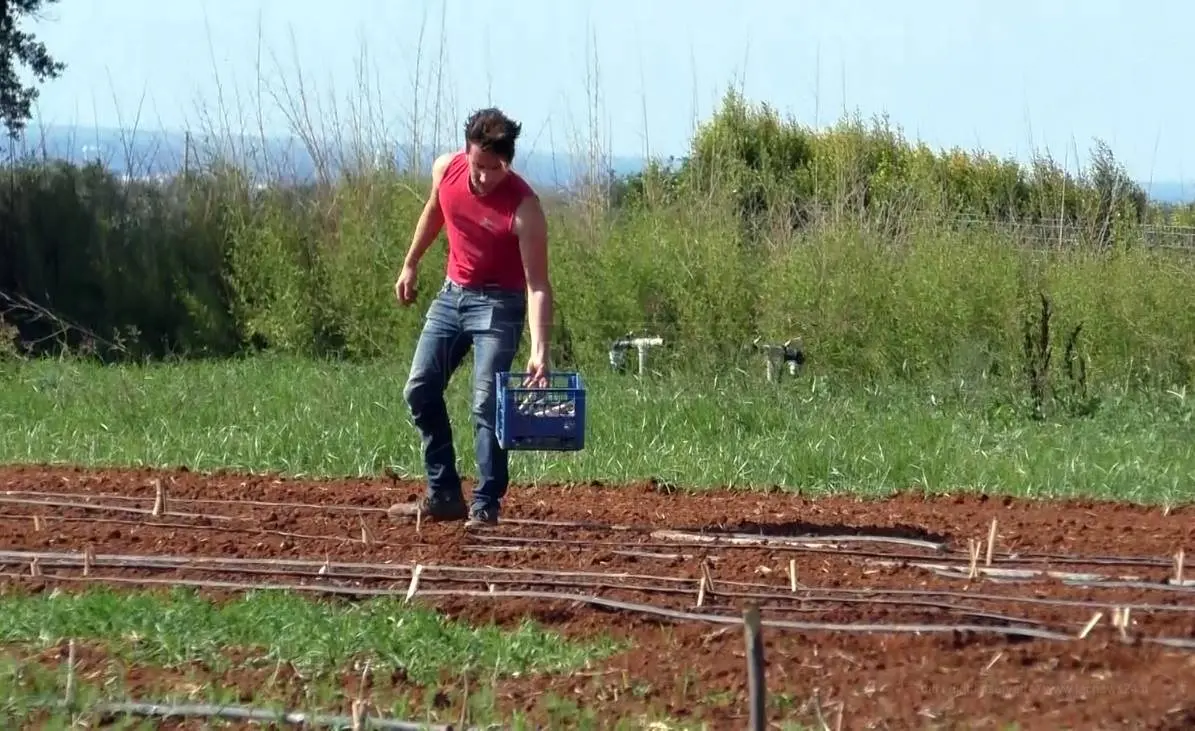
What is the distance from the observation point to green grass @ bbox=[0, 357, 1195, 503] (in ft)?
26.5

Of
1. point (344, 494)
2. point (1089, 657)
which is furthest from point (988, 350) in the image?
point (1089, 657)

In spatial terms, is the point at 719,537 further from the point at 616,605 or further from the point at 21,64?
the point at 21,64

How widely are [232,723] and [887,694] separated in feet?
5.47

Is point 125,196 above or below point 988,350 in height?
above

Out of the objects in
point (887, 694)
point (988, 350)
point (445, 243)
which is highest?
point (445, 243)

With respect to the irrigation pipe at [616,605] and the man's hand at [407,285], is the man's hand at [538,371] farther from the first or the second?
the irrigation pipe at [616,605]

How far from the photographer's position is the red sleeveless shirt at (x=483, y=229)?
6.15 meters

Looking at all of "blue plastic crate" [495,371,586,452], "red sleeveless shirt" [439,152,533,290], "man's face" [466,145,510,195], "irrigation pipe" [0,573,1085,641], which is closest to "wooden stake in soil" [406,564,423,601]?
"irrigation pipe" [0,573,1085,641]

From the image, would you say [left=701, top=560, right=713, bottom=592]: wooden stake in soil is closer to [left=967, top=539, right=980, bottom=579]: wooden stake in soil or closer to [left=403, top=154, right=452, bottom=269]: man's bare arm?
[left=967, top=539, right=980, bottom=579]: wooden stake in soil

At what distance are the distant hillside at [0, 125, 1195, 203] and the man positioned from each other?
709cm

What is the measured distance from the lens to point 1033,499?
7418 millimetres

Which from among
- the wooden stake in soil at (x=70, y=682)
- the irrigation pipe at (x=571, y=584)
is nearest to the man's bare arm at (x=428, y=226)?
the irrigation pipe at (x=571, y=584)

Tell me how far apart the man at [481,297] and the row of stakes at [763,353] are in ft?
15.6

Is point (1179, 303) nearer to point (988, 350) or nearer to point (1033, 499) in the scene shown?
point (988, 350)
